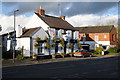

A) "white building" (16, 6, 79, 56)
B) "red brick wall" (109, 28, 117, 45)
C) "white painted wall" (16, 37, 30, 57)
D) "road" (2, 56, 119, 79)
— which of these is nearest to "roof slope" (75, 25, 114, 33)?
"red brick wall" (109, 28, 117, 45)

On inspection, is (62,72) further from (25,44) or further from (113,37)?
(113,37)

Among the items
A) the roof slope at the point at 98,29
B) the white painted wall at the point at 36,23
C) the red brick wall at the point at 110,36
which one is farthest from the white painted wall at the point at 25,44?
the roof slope at the point at 98,29

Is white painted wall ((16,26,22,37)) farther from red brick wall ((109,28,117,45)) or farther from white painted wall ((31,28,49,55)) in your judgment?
red brick wall ((109,28,117,45))

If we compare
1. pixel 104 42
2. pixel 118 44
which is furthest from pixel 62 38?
pixel 118 44

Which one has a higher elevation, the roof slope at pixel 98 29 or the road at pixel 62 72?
the roof slope at pixel 98 29

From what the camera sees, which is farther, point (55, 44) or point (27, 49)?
point (55, 44)

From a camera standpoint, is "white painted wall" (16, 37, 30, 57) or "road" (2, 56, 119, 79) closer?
"road" (2, 56, 119, 79)

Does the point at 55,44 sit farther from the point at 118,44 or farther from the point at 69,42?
the point at 118,44

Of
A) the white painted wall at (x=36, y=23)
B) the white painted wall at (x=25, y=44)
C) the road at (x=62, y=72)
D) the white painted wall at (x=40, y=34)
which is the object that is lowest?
the road at (x=62, y=72)

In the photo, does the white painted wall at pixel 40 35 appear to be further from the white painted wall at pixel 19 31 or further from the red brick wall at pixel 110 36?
the red brick wall at pixel 110 36

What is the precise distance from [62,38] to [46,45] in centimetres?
410

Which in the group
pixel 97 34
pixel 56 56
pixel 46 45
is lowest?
pixel 56 56

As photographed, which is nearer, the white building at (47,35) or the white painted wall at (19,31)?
the white building at (47,35)

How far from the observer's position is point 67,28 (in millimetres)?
35250
